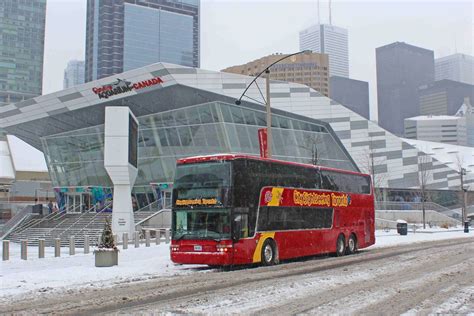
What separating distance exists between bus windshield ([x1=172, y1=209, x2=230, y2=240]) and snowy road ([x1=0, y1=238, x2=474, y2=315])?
129 centimetres

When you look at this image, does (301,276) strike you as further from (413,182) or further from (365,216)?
(413,182)

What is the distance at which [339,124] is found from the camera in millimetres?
54219

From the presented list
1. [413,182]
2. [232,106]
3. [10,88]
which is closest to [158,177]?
[232,106]

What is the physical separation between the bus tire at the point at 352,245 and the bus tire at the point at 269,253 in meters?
6.12

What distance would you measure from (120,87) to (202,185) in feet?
106

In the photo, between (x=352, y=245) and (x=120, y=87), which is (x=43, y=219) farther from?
(x=352, y=245)

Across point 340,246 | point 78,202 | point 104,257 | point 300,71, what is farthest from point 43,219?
point 300,71

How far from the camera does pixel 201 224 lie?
56.4 ft

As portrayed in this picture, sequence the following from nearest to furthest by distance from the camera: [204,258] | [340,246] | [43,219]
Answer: [204,258]
[340,246]
[43,219]

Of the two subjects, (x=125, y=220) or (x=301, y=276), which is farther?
(x=125, y=220)

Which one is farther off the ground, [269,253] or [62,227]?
[269,253]

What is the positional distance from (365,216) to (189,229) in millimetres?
11061

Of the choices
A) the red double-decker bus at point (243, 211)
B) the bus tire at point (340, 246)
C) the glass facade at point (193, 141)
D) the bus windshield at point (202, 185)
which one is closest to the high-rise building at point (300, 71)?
the glass facade at point (193, 141)

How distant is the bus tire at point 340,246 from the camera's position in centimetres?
2260
